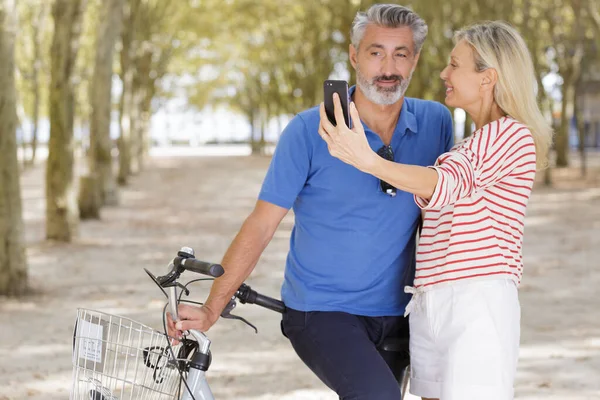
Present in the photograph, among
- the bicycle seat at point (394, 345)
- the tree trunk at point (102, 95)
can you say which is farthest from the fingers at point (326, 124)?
the tree trunk at point (102, 95)

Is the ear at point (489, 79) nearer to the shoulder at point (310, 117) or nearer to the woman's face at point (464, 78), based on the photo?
the woman's face at point (464, 78)

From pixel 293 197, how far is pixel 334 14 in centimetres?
2598

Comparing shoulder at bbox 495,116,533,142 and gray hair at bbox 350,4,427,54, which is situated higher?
gray hair at bbox 350,4,427,54

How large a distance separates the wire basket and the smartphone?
0.89m

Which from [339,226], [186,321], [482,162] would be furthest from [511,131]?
[186,321]

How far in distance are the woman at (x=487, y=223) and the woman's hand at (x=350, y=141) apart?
0.86 ft

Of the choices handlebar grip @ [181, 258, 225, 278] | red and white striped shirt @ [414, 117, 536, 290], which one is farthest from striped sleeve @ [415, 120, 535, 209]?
handlebar grip @ [181, 258, 225, 278]

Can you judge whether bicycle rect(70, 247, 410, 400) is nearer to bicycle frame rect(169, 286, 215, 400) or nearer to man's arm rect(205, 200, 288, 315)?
bicycle frame rect(169, 286, 215, 400)

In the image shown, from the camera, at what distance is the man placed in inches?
141

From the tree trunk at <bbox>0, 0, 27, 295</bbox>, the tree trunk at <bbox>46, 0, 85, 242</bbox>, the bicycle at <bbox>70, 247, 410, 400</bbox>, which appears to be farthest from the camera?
the tree trunk at <bbox>46, 0, 85, 242</bbox>

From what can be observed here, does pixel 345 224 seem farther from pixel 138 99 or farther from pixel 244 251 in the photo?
pixel 138 99

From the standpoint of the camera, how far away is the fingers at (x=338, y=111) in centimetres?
297

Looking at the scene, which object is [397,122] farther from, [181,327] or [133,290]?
[133,290]

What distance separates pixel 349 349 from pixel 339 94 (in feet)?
3.16
